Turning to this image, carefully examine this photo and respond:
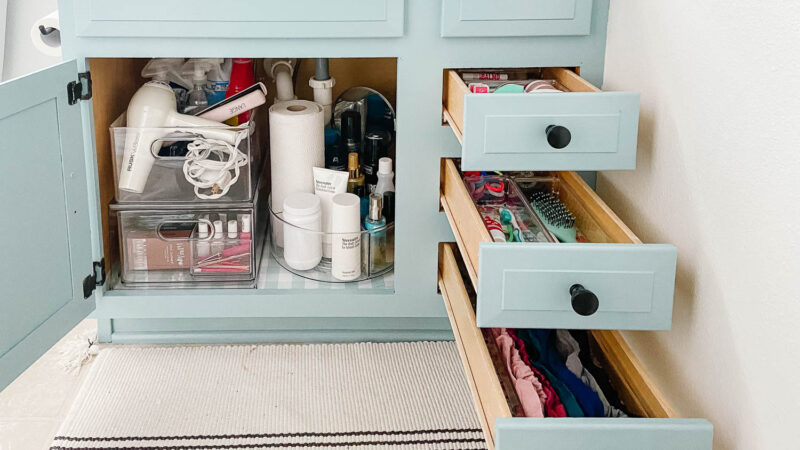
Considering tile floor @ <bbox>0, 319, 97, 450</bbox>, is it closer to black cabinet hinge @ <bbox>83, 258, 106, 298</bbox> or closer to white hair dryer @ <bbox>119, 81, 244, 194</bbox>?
black cabinet hinge @ <bbox>83, 258, 106, 298</bbox>

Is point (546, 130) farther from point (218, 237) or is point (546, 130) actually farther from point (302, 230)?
point (218, 237)

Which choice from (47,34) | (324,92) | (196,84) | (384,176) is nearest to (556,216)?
(384,176)

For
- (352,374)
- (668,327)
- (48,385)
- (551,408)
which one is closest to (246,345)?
(352,374)

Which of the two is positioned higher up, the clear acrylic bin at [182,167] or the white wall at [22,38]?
the white wall at [22,38]

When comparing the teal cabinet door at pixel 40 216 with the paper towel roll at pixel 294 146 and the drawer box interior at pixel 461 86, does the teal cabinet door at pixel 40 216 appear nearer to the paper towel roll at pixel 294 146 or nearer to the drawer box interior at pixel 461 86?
the paper towel roll at pixel 294 146

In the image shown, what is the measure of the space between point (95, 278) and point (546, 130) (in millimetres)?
956

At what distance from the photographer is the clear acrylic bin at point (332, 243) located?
1737 millimetres

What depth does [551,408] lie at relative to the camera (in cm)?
120

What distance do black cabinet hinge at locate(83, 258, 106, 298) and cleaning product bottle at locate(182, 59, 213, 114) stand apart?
0.39 metres

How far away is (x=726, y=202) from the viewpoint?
1050 millimetres

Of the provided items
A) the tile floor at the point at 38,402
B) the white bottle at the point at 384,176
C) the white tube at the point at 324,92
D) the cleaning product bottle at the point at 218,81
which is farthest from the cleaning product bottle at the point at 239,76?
the tile floor at the point at 38,402

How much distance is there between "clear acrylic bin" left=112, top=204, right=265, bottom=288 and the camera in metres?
1.72

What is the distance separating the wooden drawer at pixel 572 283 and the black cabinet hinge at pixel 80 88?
0.82 m

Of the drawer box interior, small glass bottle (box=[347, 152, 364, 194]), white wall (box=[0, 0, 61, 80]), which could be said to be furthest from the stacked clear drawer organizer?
white wall (box=[0, 0, 61, 80])
